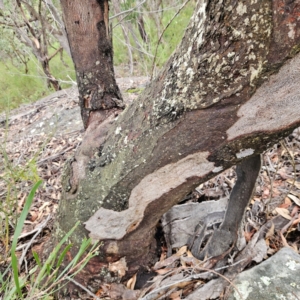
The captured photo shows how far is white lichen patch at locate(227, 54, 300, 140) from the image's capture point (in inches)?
22.8

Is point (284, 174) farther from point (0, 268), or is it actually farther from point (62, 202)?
point (0, 268)

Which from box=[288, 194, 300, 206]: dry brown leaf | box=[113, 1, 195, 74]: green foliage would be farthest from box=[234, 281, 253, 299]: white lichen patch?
box=[113, 1, 195, 74]: green foliage

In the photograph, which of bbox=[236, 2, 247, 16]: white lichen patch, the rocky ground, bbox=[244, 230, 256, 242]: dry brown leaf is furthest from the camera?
bbox=[244, 230, 256, 242]: dry brown leaf

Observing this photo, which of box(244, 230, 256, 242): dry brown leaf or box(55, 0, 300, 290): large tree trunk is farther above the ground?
box(55, 0, 300, 290): large tree trunk

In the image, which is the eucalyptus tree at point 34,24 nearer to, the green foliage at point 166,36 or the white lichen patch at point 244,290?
Answer: the green foliage at point 166,36

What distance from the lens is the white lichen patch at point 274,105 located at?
0.58 metres

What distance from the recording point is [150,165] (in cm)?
84

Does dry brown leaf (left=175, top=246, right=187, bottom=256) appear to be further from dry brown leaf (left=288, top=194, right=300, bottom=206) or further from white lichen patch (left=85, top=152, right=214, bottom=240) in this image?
dry brown leaf (left=288, top=194, right=300, bottom=206)

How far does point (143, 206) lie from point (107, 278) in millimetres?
400

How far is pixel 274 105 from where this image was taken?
62cm

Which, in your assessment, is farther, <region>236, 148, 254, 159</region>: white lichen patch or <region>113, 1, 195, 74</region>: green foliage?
<region>113, 1, 195, 74</region>: green foliage

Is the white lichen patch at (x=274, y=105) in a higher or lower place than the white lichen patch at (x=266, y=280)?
higher

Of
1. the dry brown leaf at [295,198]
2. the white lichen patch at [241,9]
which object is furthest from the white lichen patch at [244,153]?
the dry brown leaf at [295,198]

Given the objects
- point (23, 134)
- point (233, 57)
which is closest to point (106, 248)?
point (233, 57)
